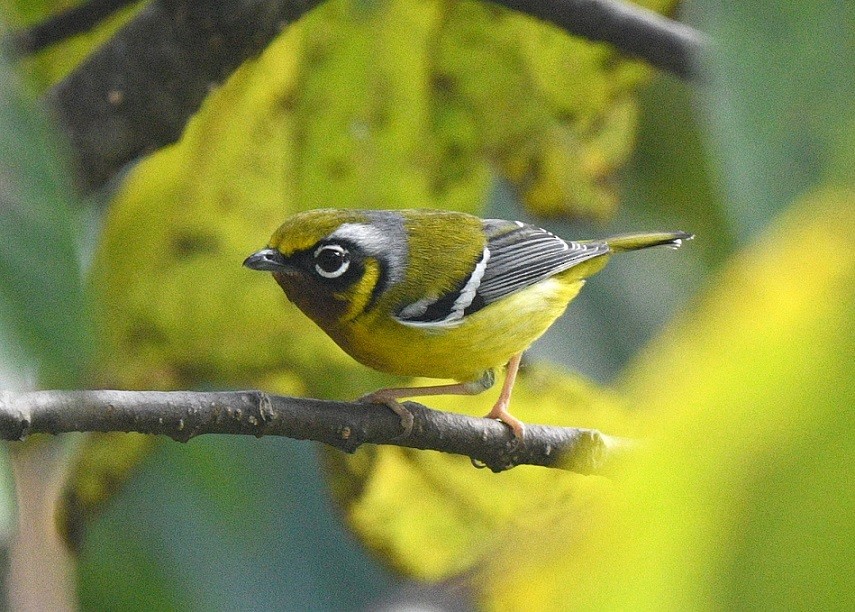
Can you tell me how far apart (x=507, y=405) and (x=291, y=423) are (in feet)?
1.73

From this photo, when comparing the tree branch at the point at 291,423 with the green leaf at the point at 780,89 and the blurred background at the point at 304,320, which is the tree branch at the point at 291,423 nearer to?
the blurred background at the point at 304,320

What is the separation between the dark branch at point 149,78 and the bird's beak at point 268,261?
0.38 m

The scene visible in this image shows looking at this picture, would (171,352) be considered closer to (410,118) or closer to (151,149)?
(151,149)

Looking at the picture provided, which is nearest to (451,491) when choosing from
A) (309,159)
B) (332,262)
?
(332,262)

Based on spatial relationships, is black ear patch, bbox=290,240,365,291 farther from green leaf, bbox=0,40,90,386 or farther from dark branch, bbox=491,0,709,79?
green leaf, bbox=0,40,90,386

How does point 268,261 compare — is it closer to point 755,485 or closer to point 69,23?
point 69,23

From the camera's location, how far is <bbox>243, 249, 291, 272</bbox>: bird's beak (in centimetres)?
137

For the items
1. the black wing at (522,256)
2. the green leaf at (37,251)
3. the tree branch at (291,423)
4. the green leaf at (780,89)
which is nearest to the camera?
the green leaf at (37,251)

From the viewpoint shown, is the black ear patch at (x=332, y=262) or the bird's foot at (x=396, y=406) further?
the black ear patch at (x=332, y=262)

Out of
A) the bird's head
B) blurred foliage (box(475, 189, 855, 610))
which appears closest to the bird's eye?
the bird's head

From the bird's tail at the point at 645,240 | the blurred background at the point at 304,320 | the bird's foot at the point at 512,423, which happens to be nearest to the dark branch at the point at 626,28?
the blurred background at the point at 304,320

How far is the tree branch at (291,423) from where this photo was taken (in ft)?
3.10

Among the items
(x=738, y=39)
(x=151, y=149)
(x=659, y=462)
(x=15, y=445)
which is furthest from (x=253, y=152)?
(x=659, y=462)

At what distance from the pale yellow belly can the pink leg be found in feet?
0.09
